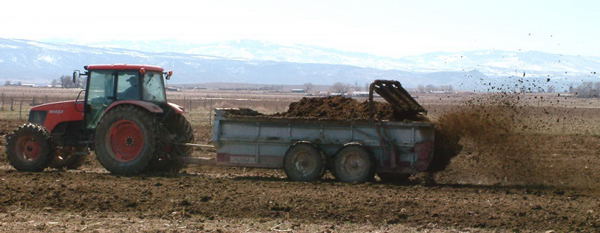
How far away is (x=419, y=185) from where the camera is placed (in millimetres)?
16281

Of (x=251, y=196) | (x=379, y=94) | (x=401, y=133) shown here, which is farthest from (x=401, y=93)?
(x=251, y=196)

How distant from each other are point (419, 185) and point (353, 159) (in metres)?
1.31

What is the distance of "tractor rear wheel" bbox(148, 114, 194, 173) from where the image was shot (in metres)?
17.8

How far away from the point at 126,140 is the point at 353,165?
460 centimetres

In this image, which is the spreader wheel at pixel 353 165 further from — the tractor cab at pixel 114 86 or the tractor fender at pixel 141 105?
the tractor cab at pixel 114 86

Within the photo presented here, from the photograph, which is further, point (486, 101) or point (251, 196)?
point (486, 101)

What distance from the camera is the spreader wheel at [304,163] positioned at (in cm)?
1658

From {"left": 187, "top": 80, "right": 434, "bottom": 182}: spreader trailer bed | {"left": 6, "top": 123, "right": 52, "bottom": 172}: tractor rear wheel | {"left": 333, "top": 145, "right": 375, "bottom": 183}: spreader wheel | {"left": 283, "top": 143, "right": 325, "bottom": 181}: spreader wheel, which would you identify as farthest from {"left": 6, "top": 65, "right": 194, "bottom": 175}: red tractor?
{"left": 333, "top": 145, "right": 375, "bottom": 183}: spreader wheel

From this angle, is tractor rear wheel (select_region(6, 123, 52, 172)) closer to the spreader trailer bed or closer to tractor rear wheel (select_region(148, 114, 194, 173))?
tractor rear wheel (select_region(148, 114, 194, 173))

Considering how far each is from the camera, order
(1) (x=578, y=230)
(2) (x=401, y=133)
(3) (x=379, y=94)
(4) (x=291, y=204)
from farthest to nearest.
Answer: (3) (x=379, y=94), (2) (x=401, y=133), (4) (x=291, y=204), (1) (x=578, y=230)

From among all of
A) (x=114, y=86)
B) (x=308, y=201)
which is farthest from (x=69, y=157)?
(x=308, y=201)

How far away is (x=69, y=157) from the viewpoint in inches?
737

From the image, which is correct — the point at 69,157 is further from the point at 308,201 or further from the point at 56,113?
the point at 308,201

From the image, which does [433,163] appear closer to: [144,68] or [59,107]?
[144,68]
